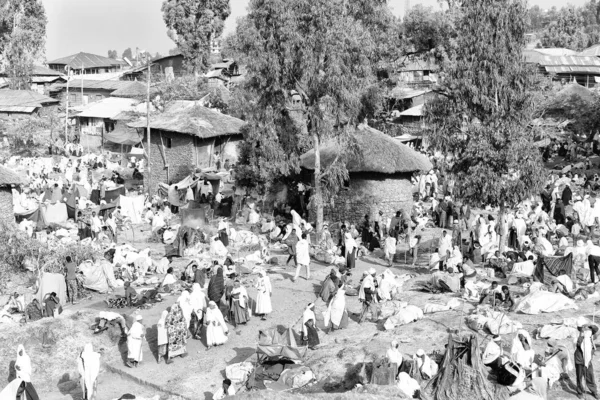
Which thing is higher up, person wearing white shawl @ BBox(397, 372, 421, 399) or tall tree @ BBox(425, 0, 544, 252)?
tall tree @ BBox(425, 0, 544, 252)

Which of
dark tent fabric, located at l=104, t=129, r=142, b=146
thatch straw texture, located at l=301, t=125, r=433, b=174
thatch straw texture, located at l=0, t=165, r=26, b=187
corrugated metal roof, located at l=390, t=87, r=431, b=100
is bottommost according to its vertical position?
dark tent fabric, located at l=104, t=129, r=142, b=146

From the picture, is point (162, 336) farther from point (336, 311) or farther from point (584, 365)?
point (584, 365)

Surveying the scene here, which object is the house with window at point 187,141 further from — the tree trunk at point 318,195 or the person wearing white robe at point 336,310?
the person wearing white robe at point 336,310

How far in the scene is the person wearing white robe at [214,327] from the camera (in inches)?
585

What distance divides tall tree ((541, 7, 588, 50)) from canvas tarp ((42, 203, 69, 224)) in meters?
60.5

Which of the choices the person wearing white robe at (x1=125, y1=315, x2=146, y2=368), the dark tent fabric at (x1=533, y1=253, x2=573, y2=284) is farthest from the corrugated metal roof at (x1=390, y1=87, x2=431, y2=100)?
the person wearing white robe at (x1=125, y1=315, x2=146, y2=368)

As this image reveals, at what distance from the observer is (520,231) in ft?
67.1

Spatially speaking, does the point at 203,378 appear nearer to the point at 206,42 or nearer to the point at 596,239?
the point at 596,239

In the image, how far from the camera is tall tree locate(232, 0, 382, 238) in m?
21.7

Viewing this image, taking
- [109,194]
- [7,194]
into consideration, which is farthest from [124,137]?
[7,194]

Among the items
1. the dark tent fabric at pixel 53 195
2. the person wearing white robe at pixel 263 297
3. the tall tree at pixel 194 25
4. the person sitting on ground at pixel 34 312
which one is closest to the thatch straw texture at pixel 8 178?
the dark tent fabric at pixel 53 195

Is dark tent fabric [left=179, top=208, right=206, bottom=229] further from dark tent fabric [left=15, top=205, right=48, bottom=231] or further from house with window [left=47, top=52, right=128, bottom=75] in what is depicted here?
house with window [left=47, top=52, right=128, bottom=75]

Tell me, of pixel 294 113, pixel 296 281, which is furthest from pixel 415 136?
pixel 296 281

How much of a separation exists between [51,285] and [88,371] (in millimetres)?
4715
